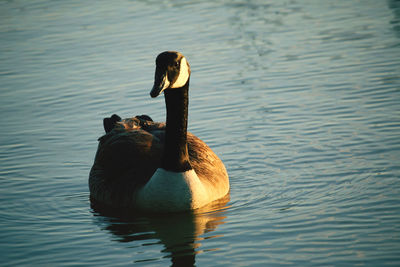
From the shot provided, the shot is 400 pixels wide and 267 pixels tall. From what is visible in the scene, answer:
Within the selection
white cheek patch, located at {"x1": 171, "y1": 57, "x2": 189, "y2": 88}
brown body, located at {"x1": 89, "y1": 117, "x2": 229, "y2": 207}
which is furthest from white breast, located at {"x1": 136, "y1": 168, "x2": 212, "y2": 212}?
white cheek patch, located at {"x1": 171, "y1": 57, "x2": 189, "y2": 88}

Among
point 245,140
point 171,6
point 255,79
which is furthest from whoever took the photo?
point 171,6

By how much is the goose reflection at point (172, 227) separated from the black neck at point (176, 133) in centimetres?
70

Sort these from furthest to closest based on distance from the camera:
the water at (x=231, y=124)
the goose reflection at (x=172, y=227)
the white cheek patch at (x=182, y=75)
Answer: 1. the white cheek patch at (x=182, y=75)
2. the water at (x=231, y=124)
3. the goose reflection at (x=172, y=227)

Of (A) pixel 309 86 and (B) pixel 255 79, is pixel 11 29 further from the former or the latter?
(A) pixel 309 86

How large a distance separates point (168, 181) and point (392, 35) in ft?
35.5

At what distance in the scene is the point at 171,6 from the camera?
2442cm

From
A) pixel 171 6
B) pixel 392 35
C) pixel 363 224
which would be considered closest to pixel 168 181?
pixel 363 224

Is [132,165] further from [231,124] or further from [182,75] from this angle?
[231,124]

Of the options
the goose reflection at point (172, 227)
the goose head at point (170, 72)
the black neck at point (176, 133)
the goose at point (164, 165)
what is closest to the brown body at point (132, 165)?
the goose at point (164, 165)

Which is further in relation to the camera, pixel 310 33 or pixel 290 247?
pixel 310 33

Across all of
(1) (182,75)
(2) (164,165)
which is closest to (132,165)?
(2) (164,165)

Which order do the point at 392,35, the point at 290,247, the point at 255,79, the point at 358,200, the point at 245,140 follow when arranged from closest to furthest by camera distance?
the point at 290,247
the point at 358,200
the point at 245,140
the point at 255,79
the point at 392,35

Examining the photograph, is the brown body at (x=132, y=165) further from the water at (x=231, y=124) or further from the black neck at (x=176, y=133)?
the black neck at (x=176, y=133)

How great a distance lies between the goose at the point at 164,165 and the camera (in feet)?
30.1
